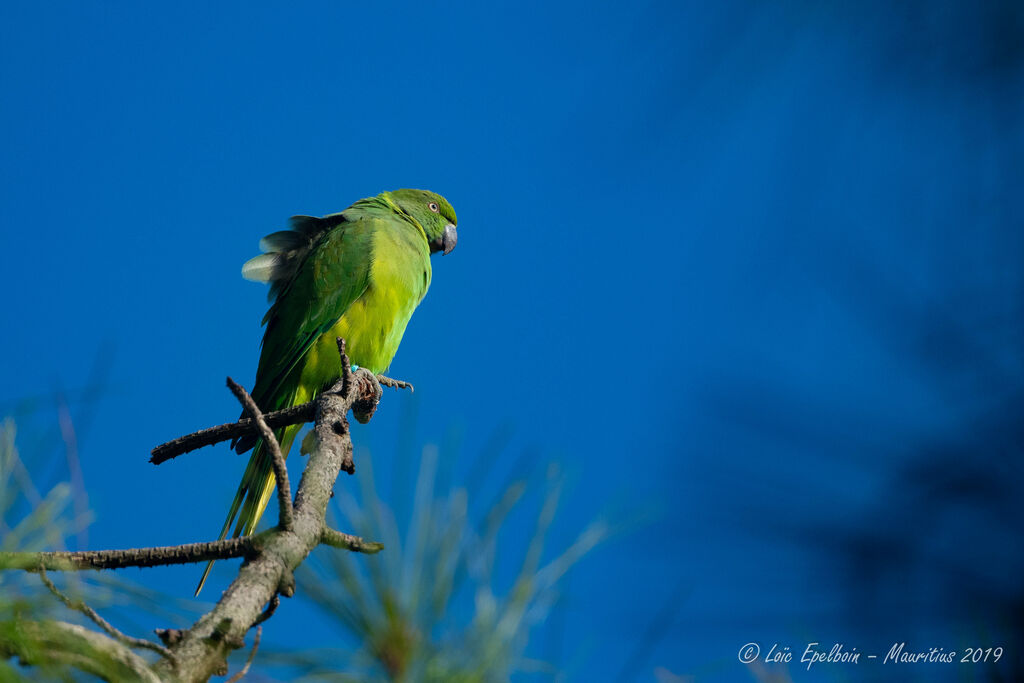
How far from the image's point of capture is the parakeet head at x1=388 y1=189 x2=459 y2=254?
19.0 feet

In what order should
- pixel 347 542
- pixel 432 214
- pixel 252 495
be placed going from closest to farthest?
pixel 347 542, pixel 252 495, pixel 432 214

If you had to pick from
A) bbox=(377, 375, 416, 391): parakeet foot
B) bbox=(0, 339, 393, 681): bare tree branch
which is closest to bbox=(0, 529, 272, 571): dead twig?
bbox=(0, 339, 393, 681): bare tree branch

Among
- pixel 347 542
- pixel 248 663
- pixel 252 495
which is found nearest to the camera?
pixel 248 663

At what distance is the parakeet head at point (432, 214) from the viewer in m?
5.80

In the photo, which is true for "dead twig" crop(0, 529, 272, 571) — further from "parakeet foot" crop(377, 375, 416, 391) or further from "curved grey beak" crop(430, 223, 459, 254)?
"curved grey beak" crop(430, 223, 459, 254)

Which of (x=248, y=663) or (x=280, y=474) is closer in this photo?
(x=248, y=663)

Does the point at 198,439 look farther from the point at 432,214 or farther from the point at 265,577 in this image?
the point at 432,214

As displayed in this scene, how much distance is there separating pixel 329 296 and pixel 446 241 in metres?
1.67

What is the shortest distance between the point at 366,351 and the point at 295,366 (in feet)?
1.34

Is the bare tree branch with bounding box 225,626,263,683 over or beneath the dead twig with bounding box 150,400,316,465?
beneath

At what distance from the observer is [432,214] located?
589cm

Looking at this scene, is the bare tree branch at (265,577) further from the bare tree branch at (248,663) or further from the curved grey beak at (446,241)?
the curved grey beak at (446,241)

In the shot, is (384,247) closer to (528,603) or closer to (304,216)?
(304,216)

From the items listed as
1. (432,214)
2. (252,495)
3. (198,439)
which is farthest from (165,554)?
(432,214)
